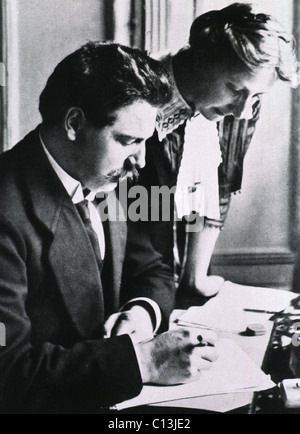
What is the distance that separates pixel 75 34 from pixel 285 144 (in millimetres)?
632

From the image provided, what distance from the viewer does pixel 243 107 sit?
57.2 inches

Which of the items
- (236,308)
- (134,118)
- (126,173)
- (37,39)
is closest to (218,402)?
(236,308)

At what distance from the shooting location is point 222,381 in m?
1.35

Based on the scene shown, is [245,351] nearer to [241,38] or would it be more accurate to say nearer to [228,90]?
[228,90]

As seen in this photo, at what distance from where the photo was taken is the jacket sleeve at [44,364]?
1246 mm

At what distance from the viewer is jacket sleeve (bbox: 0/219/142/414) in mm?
1246

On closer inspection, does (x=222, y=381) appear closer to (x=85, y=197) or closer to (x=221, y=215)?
(x=221, y=215)

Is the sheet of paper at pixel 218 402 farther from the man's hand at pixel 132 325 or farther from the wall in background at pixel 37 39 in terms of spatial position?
the wall in background at pixel 37 39

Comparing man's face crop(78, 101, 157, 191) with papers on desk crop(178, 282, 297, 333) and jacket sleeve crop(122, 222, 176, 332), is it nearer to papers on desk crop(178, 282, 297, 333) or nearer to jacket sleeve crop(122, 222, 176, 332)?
jacket sleeve crop(122, 222, 176, 332)

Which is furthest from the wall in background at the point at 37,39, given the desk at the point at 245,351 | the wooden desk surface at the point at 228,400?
the wooden desk surface at the point at 228,400

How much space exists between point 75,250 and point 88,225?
8 centimetres

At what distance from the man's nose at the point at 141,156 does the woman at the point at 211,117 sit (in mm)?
29

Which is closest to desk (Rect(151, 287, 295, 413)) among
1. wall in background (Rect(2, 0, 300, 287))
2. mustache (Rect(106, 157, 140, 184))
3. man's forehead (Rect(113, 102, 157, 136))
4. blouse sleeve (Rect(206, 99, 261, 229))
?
wall in background (Rect(2, 0, 300, 287))

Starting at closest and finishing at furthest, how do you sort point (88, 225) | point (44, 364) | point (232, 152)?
point (44, 364)
point (88, 225)
point (232, 152)
